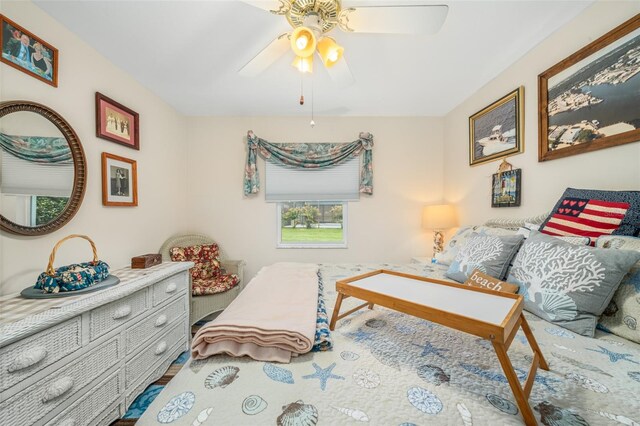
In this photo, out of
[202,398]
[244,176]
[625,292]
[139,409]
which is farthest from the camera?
[244,176]

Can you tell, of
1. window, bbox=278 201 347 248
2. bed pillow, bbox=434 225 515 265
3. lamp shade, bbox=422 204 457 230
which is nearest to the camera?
bed pillow, bbox=434 225 515 265

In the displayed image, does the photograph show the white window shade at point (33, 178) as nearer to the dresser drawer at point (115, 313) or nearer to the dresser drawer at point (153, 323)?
the dresser drawer at point (115, 313)

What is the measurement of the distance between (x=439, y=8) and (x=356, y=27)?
42cm

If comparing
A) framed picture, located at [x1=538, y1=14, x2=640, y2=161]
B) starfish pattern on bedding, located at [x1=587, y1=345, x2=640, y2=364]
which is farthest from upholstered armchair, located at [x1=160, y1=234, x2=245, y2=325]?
framed picture, located at [x1=538, y1=14, x2=640, y2=161]

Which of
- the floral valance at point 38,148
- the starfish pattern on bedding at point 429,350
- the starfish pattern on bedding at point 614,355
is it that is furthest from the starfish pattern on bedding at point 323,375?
the floral valance at point 38,148

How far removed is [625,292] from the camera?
0.93 meters

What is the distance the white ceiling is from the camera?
147cm

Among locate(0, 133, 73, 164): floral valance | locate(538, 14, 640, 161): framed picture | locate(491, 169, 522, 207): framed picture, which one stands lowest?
locate(491, 169, 522, 207): framed picture

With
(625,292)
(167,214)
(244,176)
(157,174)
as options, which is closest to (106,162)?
(157,174)

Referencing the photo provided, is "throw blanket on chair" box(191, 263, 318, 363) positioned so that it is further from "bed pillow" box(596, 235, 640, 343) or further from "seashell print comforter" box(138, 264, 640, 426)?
"bed pillow" box(596, 235, 640, 343)

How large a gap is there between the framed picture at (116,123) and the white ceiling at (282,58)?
375 millimetres

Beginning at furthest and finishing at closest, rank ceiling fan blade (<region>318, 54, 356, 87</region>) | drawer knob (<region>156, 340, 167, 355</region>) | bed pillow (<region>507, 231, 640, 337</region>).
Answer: drawer knob (<region>156, 340, 167, 355</region>)
ceiling fan blade (<region>318, 54, 356, 87</region>)
bed pillow (<region>507, 231, 640, 337</region>)

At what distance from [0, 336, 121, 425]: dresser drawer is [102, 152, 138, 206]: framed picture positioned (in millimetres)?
1202

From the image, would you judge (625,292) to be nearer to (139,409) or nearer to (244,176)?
(139,409)
